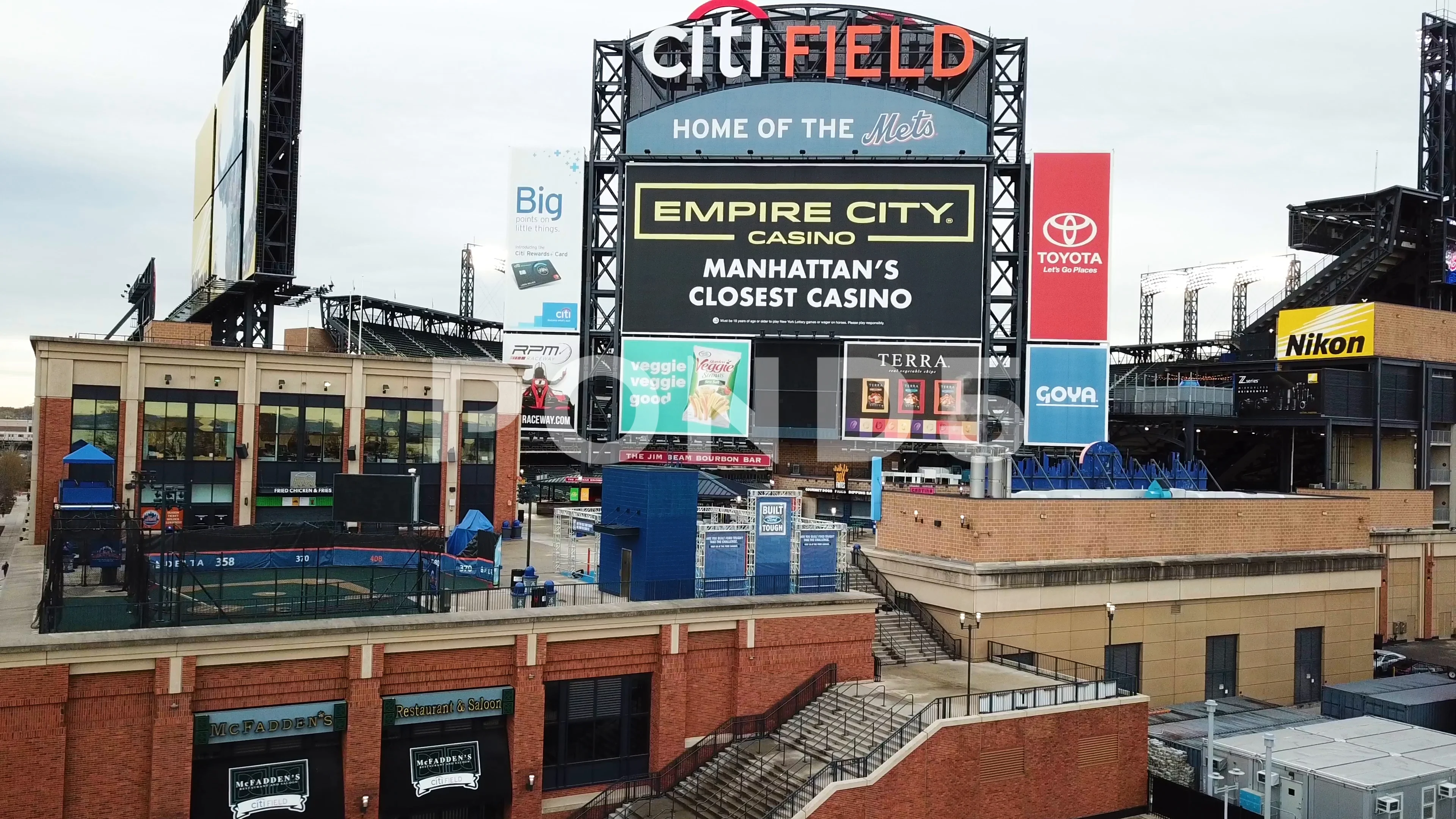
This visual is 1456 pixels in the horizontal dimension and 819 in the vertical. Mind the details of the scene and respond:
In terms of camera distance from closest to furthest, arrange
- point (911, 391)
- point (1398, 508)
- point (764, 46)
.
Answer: point (1398, 508)
point (911, 391)
point (764, 46)

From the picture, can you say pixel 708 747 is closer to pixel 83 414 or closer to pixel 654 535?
pixel 654 535

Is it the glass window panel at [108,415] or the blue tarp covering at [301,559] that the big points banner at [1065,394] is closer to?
the blue tarp covering at [301,559]

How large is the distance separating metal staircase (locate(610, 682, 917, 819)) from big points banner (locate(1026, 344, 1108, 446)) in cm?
3994

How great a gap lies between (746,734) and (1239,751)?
12224 mm

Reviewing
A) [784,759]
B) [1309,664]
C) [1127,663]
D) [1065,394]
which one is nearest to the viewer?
[784,759]

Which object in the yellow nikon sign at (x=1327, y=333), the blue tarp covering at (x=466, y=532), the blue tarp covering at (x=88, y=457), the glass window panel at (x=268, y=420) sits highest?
the yellow nikon sign at (x=1327, y=333)

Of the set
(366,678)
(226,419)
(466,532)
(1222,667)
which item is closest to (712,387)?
(226,419)

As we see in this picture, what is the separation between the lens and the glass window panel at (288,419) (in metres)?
45.5

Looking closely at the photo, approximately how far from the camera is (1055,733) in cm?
2859

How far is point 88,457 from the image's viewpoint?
37656 mm

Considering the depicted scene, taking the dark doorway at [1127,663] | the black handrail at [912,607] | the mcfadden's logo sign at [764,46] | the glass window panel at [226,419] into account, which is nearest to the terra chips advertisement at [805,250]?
the mcfadden's logo sign at [764,46]

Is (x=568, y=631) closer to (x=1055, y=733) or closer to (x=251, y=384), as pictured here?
(x=1055, y=733)

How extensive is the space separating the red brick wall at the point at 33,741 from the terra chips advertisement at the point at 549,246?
48.3m

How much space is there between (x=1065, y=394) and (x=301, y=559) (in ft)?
164
